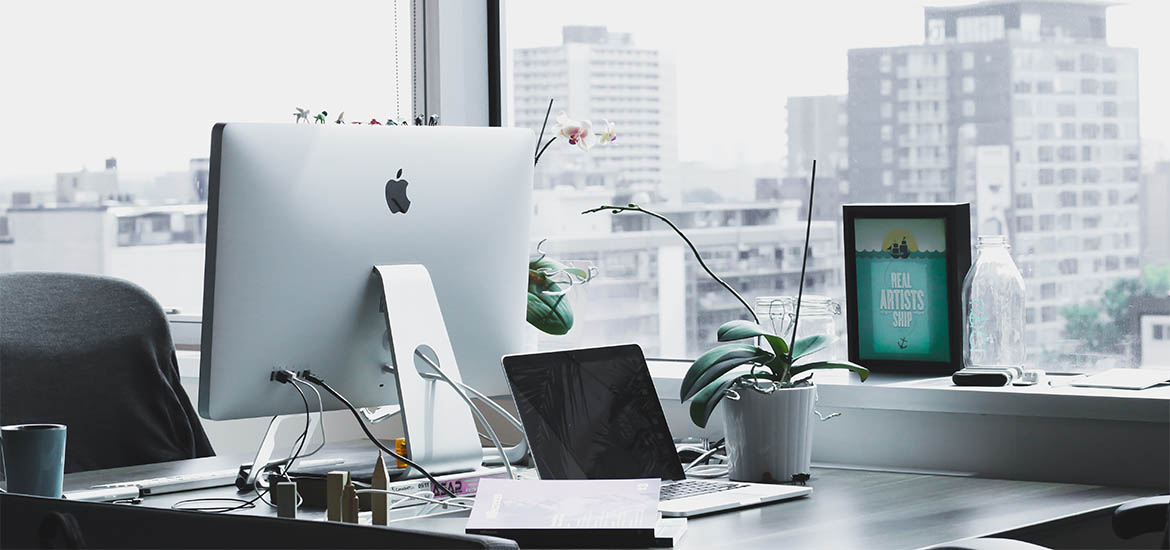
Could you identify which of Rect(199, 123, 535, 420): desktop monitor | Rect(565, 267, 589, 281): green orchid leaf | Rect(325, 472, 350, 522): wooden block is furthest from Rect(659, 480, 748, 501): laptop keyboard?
Rect(565, 267, 589, 281): green orchid leaf

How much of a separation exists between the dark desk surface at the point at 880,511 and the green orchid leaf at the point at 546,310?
1.88 ft

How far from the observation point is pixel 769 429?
6.56 feet

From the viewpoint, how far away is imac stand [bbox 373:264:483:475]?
1.90 meters

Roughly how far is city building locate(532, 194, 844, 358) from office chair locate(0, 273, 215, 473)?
0.74 m

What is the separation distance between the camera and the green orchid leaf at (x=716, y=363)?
205 centimetres

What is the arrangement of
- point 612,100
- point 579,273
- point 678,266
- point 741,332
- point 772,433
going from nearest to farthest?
1. point 772,433
2. point 741,332
3. point 579,273
4. point 678,266
5. point 612,100

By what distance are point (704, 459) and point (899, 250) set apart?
0.53 metres

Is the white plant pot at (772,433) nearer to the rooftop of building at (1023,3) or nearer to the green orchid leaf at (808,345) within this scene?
the green orchid leaf at (808,345)

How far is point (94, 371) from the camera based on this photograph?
2.46m

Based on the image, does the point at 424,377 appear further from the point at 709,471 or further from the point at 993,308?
the point at 993,308

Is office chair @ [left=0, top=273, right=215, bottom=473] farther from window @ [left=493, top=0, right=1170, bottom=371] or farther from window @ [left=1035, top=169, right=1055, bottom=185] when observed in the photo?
window @ [left=1035, top=169, right=1055, bottom=185]

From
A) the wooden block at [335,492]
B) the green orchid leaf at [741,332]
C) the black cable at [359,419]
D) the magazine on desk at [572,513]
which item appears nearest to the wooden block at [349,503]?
the wooden block at [335,492]

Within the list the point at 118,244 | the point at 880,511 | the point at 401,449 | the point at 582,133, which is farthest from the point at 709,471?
the point at 118,244

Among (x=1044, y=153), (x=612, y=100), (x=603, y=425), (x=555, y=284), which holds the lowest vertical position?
(x=603, y=425)
